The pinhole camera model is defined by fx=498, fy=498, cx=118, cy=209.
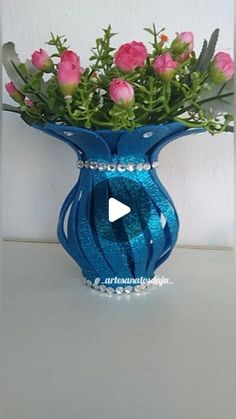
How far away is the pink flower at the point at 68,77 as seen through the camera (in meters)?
0.54

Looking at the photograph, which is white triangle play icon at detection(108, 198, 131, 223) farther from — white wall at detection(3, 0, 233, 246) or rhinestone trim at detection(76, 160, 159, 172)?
white wall at detection(3, 0, 233, 246)

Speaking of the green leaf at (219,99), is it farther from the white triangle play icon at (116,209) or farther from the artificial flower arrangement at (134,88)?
the white triangle play icon at (116,209)

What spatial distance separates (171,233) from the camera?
0.63 metres

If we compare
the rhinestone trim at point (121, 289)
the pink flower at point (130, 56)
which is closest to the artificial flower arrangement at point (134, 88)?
the pink flower at point (130, 56)

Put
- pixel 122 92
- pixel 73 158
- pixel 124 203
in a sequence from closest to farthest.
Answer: pixel 122 92 → pixel 124 203 → pixel 73 158

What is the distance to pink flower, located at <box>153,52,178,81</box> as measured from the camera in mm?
532

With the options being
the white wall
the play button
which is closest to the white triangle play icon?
the play button

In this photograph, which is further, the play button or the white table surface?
the play button

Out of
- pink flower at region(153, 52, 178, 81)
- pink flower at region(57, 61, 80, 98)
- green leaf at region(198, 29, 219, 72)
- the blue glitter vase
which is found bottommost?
the blue glitter vase

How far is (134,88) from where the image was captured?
55cm

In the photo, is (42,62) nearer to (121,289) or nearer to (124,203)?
(124,203)

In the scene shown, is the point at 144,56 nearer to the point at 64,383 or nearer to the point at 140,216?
the point at 140,216

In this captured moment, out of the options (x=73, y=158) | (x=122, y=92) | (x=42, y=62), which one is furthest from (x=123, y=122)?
(x=73, y=158)

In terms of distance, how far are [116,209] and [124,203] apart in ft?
0.04
